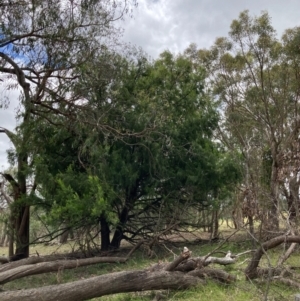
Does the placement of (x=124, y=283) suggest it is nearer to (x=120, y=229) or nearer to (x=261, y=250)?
(x=261, y=250)

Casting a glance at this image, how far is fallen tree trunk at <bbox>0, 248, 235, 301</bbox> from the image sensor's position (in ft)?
17.6

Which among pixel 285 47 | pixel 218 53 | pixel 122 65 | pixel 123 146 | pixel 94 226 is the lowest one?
pixel 94 226

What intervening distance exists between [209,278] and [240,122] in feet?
35.0

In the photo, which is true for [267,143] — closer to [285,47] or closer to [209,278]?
[285,47]

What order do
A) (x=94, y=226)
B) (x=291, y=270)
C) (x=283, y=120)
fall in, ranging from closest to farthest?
A: (x=291, y=270), (x=94, y=226), (x=283, y=120)

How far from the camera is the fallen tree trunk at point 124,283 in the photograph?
5363mm

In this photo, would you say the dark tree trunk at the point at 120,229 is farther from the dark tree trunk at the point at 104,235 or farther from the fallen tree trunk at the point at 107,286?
the fallen tree trunk at the point at 107,286

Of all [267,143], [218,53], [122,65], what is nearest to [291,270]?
[122,65]

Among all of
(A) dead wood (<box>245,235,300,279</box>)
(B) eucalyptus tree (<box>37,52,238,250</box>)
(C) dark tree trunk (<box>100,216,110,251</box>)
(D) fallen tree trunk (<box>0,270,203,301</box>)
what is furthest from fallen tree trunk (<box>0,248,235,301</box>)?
(C) dark tree trunk (<box>100,216,110,251</box>)

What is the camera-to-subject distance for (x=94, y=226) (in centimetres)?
1194

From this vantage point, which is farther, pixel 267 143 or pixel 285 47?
pixel 267 143

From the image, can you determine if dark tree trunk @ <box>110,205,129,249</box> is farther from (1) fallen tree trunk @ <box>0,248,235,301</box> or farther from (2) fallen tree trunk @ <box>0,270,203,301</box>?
(2) fallen tree trunk @ <box>0,270,203,301</box>

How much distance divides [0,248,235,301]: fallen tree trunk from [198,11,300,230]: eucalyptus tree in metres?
5.79

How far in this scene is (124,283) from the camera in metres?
5.79
